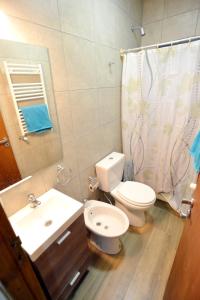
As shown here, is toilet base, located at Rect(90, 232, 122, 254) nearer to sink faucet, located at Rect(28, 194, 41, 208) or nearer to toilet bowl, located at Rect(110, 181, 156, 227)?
toilet bowl, located at Rect(110, 181, 156, 227)

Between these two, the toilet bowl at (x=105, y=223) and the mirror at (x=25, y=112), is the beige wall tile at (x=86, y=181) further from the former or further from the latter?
the mirror at (x=25, y=112)

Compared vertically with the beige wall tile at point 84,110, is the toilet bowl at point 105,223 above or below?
below

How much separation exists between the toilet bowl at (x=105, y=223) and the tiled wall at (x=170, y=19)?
7.11ft

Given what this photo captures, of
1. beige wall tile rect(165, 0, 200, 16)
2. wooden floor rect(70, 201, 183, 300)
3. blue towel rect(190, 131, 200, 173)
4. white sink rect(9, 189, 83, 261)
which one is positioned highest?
beige wall tile rect(165, 0, 200, 16)

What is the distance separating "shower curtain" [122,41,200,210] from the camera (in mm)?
1538

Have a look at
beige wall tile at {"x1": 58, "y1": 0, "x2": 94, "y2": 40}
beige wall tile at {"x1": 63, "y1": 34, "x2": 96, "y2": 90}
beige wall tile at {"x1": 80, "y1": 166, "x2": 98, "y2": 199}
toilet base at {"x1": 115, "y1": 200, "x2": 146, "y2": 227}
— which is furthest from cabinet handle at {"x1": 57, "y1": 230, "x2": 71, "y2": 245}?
beige wall tile at {"x1": 58, "y1": 0, "x2": 94, "y2": 40}

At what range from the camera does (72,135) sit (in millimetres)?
1346

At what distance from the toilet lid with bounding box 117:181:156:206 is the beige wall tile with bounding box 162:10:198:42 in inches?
73.8

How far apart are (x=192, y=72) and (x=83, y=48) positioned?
1068 millimetres

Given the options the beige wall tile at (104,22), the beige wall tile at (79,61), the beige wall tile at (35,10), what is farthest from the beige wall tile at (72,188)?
the beige wall tile at (104,22)

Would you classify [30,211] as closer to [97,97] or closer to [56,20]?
[97,97]

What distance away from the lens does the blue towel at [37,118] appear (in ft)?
3.33

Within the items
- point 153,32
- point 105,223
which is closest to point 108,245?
point 105,223

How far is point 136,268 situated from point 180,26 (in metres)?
2.68
